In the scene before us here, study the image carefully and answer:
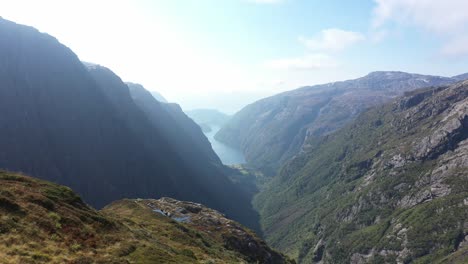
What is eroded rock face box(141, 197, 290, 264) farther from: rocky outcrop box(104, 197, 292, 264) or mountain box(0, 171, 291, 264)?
mountain box(0, 171, 291, 264)

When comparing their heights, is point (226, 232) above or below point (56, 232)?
below

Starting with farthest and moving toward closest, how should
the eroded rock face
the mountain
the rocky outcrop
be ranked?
the eroded rock face → the rocky outcrop → the mountain

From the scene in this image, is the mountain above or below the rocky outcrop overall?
above

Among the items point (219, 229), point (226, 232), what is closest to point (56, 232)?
point (226, 232)

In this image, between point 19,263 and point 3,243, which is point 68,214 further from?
point 19,263

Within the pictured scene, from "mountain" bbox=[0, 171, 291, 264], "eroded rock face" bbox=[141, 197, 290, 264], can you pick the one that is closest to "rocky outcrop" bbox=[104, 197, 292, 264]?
"eroded rock face" bbox=[141, 197, 290, 264]

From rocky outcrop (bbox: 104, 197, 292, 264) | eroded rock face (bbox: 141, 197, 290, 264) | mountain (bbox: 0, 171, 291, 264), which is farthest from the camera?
eroded rock face (bbox: 141, 197, 290, 264)

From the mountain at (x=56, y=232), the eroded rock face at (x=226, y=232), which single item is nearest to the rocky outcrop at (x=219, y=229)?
the eroded rock face at (x=226, y=232)

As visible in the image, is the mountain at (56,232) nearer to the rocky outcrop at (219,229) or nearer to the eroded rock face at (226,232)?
the rocky outcrop at (219,229)

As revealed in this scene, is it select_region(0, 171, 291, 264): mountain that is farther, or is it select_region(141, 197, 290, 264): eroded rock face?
select_region(141, 197, 290, 264): eroded rock face

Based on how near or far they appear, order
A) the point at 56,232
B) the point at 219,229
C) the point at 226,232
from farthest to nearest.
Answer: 1. the point at 219,229
2. the point at 226,232
3. the point at 56,232

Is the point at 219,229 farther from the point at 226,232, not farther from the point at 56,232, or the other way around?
the point at 56,232

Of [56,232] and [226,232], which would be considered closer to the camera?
[56,232]
